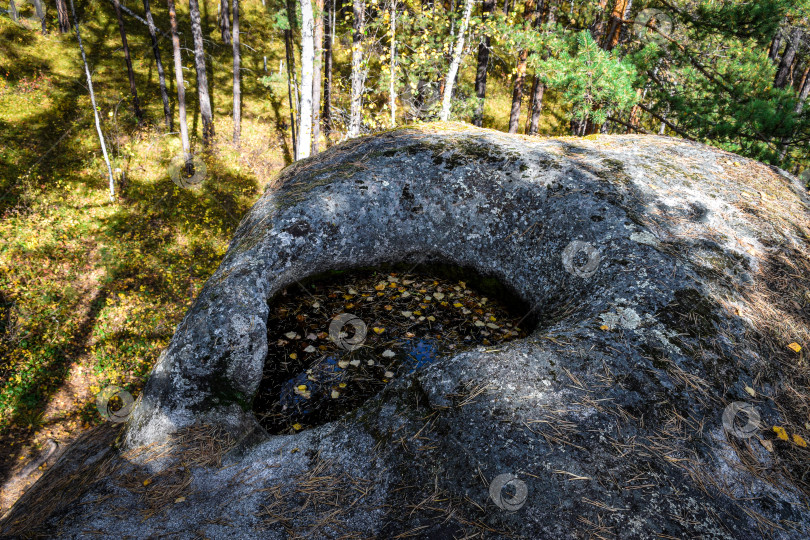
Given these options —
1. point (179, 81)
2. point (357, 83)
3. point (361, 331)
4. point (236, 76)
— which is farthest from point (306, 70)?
point (236, 76)

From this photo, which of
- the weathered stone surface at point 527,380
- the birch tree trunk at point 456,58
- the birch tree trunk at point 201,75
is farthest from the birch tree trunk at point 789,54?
the birch tree trunk at point 201,75

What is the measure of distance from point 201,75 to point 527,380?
713 inches

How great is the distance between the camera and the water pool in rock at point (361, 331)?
3.07 meters

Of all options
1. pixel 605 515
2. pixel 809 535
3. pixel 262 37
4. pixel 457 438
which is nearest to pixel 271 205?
pixel 457 438

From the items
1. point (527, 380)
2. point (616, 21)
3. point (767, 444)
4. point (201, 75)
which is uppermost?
point (616, 21)

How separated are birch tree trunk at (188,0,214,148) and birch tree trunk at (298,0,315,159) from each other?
10113 millimetres

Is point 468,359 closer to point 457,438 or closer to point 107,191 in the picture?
point 457,438

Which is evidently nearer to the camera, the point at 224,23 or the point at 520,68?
the point at 520,68

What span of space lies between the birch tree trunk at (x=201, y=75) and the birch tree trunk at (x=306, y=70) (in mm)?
10113

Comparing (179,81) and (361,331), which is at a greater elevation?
(179,81)

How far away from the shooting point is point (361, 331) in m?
3.62

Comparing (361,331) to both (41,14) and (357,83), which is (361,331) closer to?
(357,83)

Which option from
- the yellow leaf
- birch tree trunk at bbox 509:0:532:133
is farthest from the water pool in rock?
birch tree trunk at bbox 509:0:532:133

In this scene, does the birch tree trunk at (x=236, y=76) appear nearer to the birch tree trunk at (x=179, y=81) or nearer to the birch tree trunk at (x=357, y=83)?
Answer: the birch tree trunk at (x=179, y=81)
